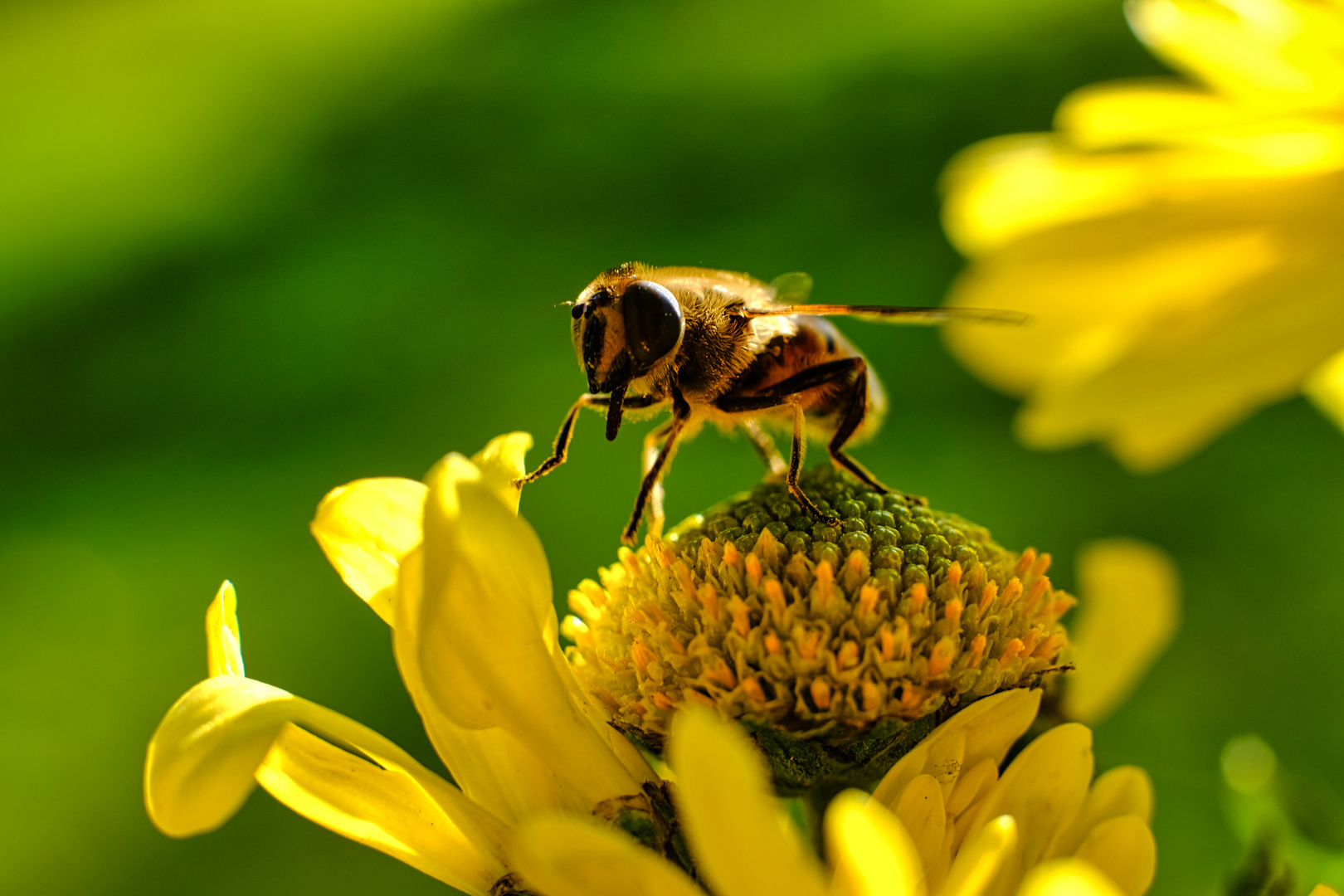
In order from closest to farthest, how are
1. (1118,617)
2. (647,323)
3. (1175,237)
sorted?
(1118,617), (1175,237), (647,323)

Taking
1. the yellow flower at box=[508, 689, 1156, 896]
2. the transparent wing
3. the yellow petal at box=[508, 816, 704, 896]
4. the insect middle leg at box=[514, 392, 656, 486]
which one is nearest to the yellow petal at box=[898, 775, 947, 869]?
the yellow flower at box=[508, 689, 1156, 896]

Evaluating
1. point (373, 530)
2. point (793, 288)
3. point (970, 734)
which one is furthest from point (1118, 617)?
point (793, 288)

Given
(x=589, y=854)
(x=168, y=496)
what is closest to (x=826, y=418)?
(x=589, y=854)

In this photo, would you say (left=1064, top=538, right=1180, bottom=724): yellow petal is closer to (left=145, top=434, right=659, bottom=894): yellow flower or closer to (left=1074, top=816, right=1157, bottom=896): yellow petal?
(left=1074, top=816, right=1157, bottom=896): yellow petal

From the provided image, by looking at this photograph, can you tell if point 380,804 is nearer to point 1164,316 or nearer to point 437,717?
point 437,717

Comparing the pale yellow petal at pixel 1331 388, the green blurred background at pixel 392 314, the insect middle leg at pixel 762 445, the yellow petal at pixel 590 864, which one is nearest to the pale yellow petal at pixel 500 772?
the yellow petal at pixel 590 864

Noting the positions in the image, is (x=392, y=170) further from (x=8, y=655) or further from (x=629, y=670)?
(x=629, y=670)
